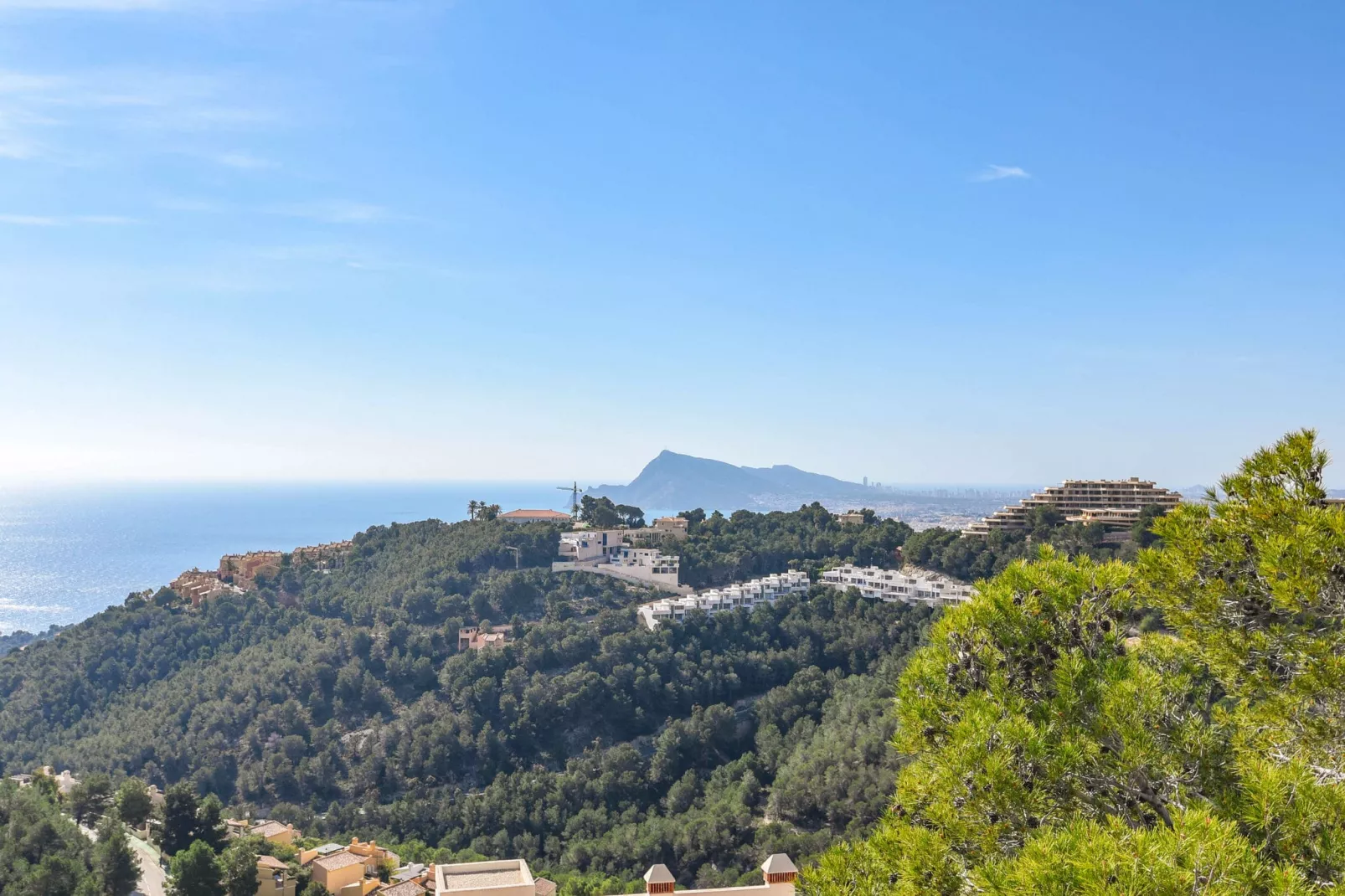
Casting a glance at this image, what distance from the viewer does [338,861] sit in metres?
15.6

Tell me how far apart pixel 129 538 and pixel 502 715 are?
111487 millimetres

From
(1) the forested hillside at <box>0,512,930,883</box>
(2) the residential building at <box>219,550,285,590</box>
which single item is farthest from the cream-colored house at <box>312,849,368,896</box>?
(2) the residential building at <box>219,550,285,590</box>

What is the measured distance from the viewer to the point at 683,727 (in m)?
22.4

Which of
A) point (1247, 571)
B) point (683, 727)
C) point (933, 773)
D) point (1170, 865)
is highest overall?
point (1247, 571)

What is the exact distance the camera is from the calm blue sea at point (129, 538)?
2719 inches

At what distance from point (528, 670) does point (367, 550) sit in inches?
573

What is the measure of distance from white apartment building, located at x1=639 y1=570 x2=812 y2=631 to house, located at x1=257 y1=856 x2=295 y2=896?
46.2 feet

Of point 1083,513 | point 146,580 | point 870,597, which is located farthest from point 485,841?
point 146,580

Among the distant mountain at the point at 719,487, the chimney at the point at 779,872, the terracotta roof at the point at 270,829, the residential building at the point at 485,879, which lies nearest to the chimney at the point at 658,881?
the chimney at the point at 779,872

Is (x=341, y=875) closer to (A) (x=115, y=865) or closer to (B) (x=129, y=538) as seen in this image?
(A) (x=115, y=865)

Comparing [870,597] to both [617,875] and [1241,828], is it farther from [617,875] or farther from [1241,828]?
[1241,828]

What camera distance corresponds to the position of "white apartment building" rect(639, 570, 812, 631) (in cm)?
2789

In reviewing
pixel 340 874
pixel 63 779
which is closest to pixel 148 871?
pixel 340 874

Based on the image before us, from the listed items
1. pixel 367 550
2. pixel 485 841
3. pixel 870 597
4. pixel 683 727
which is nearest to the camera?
pixel 485 841
